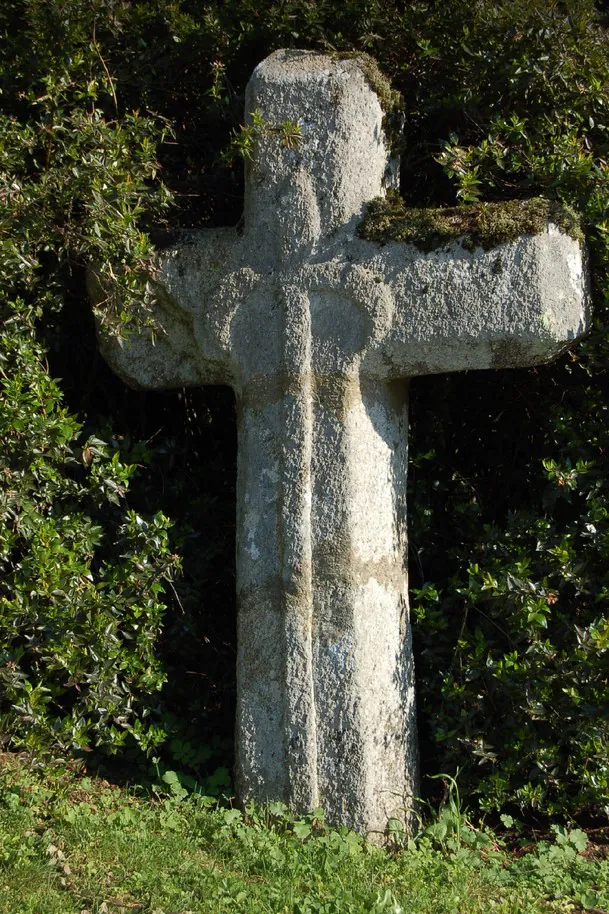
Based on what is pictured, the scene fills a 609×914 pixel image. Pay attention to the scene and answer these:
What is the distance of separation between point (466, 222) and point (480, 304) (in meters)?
0.31

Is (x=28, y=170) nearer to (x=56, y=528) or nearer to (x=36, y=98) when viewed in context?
(x=36, y=98)

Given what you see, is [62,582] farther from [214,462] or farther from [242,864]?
[242,864]

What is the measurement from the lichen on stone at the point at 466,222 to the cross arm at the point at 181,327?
58cm

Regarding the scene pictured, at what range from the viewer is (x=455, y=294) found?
364 cm

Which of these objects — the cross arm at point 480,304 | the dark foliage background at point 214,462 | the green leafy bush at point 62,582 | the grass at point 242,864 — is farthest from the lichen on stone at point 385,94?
the grass at point 242,864

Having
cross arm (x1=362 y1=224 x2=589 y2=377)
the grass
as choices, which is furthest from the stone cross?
the grass

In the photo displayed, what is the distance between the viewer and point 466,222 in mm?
3676

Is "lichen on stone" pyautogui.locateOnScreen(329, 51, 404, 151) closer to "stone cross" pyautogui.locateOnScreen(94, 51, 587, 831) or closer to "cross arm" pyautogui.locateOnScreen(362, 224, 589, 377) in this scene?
"stone cross" pyautogui.locateOnScreen(94, 51, 587, 831)

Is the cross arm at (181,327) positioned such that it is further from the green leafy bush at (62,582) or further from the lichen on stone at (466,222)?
the lichen on stone at (466,222)

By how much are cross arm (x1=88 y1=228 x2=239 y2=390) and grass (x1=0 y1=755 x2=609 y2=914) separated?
1.52 metres

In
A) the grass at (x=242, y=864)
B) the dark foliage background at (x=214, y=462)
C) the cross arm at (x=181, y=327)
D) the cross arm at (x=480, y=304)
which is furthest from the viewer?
the cross arm at (x=181, y=327)

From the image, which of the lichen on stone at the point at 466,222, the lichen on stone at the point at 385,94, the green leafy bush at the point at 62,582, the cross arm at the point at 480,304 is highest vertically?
the lichen on stone at the point at 385,94

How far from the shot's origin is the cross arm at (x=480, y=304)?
3.54 meters

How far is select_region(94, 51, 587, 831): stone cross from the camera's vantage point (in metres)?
→ 3.60
